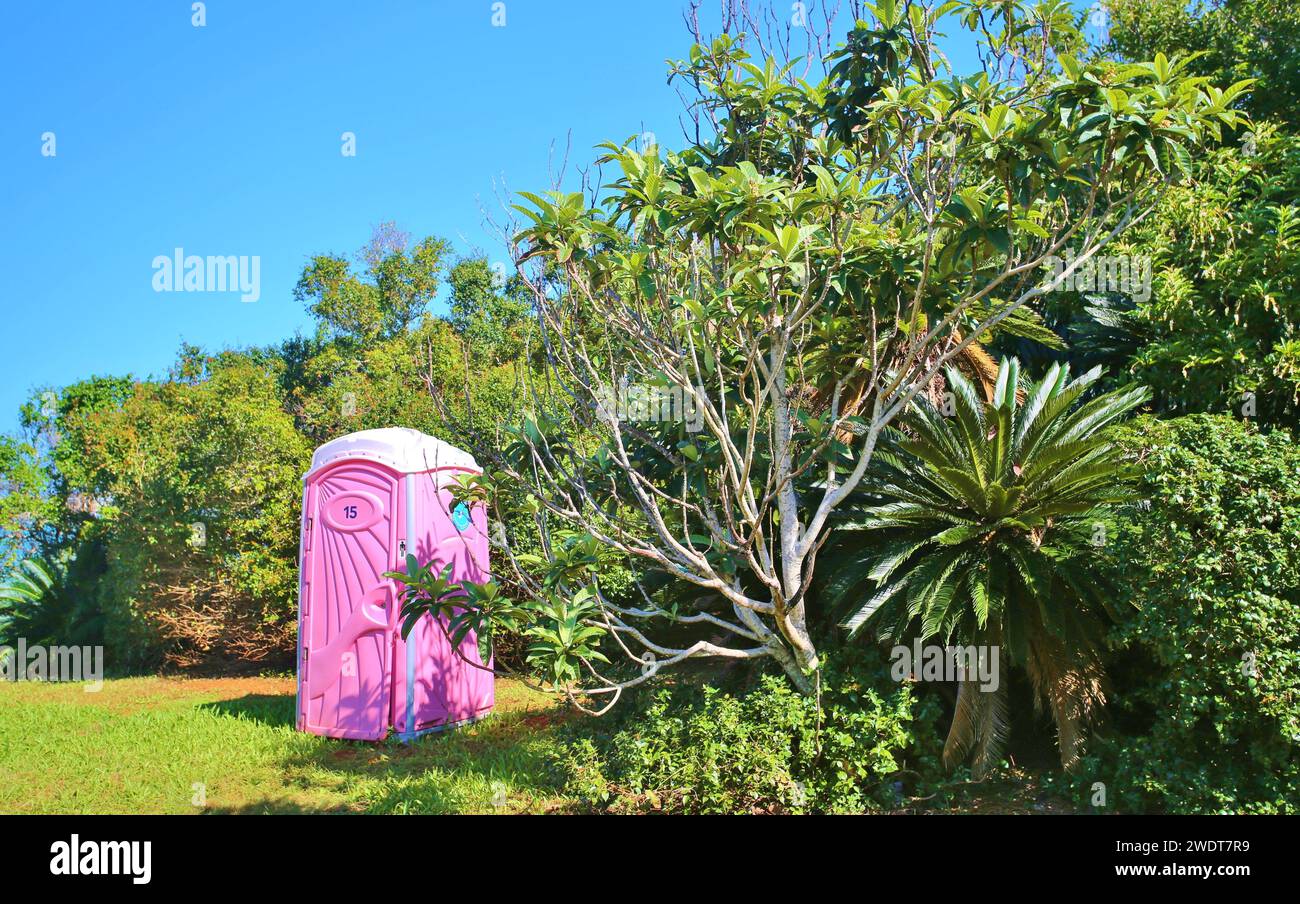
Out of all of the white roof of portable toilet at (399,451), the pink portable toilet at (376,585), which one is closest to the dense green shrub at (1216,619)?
the pink portable toilet at (376,585)

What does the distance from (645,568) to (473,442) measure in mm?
2750

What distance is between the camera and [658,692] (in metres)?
7.46

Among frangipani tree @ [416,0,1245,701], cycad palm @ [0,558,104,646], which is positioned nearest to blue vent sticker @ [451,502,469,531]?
frangipani tree @ [416,0,1245,701]

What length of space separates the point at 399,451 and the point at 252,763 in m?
3.22

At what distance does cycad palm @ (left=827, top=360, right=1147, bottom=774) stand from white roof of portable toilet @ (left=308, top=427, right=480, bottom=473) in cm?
416

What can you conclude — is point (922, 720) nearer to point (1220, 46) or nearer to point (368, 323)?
point (1220, 46)

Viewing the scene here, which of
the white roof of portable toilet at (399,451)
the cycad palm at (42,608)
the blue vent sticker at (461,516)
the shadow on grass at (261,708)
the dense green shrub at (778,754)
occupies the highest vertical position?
the white roof of portable toilet at (399,451)

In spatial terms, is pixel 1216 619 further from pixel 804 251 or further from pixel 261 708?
pixel 261 708

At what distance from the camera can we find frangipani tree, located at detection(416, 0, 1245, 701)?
19.4ft

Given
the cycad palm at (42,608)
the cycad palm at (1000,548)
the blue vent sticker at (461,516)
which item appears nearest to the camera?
the cycad palm at (1000,548)

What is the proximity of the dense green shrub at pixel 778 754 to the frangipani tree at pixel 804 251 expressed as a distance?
418mm

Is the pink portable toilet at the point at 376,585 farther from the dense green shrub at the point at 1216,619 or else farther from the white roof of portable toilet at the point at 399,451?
the dense green shrub at the point at 1216,619

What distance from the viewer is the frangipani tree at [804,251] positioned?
19.4ft
